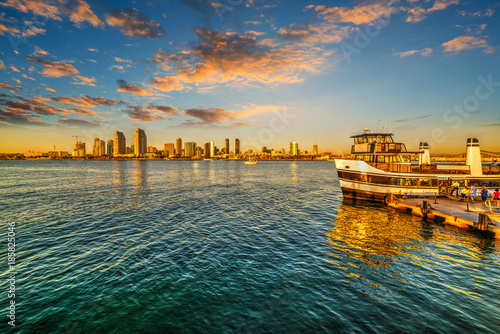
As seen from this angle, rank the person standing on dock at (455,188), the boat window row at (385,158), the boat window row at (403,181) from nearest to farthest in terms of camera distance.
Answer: the person standing on dock at (455,188) < the boat window row at (403,181) < the boat window row at (385,158)

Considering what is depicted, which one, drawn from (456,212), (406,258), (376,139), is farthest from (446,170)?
(406,258)

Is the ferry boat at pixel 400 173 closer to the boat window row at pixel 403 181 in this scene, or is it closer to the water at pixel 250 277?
the boat window row at pixel 403 181

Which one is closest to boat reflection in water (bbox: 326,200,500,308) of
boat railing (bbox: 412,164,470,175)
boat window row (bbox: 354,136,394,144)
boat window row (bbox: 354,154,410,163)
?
boat window row (bbox: 354,154,410,163)

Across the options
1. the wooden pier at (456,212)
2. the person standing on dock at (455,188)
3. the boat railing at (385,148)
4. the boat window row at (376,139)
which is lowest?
the wooden pier at (456,212)

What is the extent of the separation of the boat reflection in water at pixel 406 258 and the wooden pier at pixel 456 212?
121 centimetres

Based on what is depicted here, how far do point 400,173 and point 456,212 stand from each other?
1176 centimetres

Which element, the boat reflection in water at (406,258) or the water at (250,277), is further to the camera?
the boat reflection in water at (406,258)

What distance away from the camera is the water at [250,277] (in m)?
10.2

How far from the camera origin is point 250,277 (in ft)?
46.6

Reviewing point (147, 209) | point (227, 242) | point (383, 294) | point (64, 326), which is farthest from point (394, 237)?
point (147, 209)

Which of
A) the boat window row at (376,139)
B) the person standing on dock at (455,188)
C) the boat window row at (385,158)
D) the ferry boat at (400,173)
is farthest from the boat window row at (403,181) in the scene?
the boat window row at (376,139)

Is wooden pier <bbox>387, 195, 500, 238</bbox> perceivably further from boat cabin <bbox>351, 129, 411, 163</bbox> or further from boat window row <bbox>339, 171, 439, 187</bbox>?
boat cabin <bbox>351, 129, 411, 163</bbox>

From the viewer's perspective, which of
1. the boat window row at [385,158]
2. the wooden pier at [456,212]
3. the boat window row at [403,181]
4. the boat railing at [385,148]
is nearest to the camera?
the wooden pier at [456,212]

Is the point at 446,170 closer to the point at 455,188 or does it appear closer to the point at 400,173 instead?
the point at 455,188
